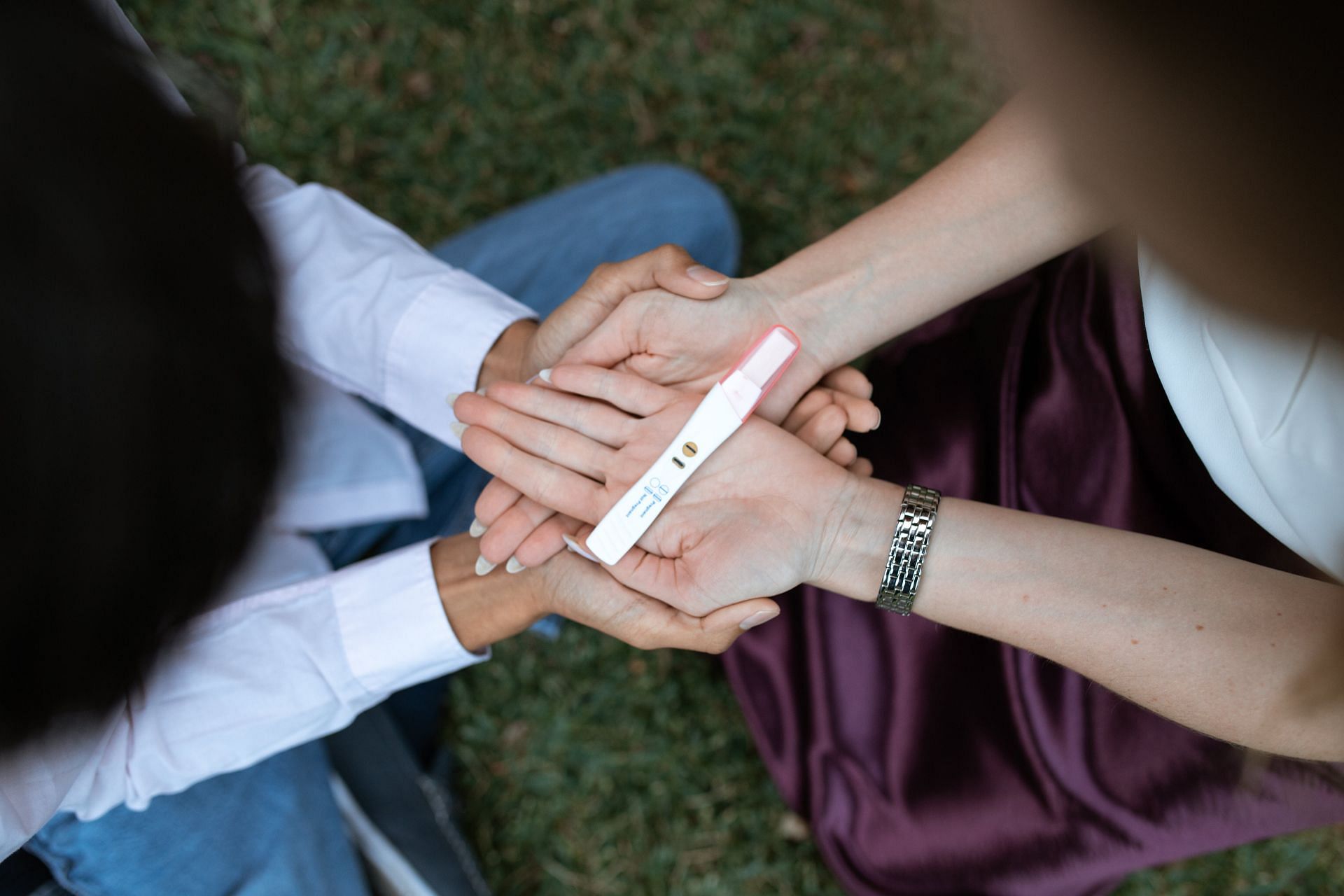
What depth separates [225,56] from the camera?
2.06 meters

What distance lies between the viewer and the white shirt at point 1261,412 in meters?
0.87

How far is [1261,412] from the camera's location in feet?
3.00

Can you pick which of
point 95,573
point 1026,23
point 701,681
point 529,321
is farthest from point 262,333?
point 701,681

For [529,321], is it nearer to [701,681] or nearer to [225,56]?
[701,681]

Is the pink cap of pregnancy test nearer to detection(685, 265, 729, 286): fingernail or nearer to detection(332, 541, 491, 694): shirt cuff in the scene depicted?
detection(685, 265, 729, 286): fingernail

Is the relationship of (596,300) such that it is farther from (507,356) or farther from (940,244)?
(940,244)

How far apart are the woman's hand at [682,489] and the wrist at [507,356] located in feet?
0.46

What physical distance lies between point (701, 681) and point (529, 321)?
35.1 inches

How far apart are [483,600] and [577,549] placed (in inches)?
6.5

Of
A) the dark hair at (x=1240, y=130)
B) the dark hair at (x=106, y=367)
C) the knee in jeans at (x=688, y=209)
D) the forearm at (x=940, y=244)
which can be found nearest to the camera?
the dark hair at (x=1240, y=130)

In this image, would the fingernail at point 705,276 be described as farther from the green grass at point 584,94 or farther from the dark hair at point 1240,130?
the green grass at point 584,94

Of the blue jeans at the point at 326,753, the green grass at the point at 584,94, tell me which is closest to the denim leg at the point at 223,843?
the blue jeans at the point at 326,753

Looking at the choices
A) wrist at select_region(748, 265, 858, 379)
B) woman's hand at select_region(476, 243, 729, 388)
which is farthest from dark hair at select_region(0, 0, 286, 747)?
wrist at select_region(748, 265, 858, 379)

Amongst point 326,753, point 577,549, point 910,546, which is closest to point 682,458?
point 577,549
